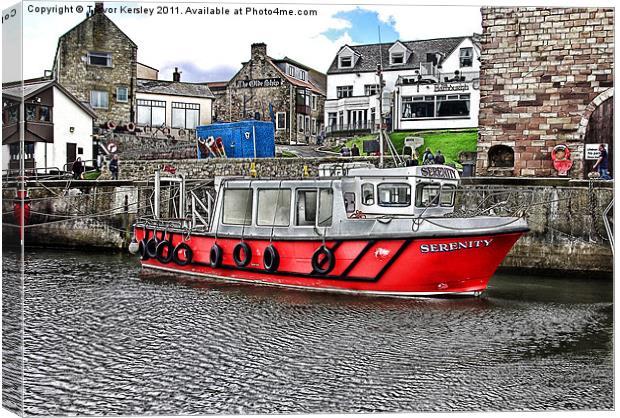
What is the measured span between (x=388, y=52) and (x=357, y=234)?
15.9ft

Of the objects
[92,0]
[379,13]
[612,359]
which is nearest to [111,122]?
[92,0]

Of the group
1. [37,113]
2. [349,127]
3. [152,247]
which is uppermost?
[349,127]

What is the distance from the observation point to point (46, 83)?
1102 centimetres

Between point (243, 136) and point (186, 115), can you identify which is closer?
point (186, 115)

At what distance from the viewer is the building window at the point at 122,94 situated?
14189mm

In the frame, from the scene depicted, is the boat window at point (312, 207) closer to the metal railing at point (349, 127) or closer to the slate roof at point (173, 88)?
the metal railing at point (349, 127)

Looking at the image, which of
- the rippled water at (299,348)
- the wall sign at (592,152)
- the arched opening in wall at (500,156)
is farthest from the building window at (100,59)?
the wall sign at (592,152)

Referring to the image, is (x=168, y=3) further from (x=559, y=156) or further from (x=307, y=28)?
(x=559, y=156)

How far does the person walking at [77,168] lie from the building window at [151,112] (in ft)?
4.08

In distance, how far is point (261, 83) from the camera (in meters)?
14.3

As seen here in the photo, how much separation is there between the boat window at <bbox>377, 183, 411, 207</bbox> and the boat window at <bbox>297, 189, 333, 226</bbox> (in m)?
0.96

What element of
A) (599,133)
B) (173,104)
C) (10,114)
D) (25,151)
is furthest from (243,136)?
(10,114)

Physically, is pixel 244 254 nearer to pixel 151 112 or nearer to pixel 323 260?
pixel 323 260

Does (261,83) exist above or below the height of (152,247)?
above
